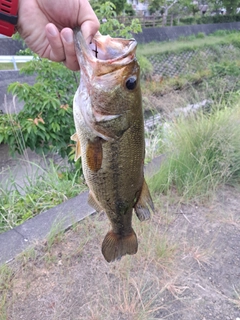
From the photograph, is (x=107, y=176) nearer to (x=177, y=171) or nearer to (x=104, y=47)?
(x=104, y=47)

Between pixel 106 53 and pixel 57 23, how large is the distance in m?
0.45

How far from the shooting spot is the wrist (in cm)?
129

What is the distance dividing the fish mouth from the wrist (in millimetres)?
441

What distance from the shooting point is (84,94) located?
3.68 feet

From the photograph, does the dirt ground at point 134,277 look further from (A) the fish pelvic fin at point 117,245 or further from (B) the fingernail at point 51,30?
(B) the fingernail at point 51,30

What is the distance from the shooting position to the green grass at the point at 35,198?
274cm

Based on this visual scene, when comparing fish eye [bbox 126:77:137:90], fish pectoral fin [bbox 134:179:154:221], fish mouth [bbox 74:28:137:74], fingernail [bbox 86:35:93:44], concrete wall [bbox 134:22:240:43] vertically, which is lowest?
concrete wall [bbox 134:22:240:43]

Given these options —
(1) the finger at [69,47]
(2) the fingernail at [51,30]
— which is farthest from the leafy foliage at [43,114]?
(2) the fingernail at [51,30]

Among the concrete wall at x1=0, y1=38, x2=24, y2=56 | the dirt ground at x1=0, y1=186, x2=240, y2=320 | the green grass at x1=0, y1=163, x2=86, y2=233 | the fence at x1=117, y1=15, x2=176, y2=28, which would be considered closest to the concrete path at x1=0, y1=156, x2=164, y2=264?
the dirt ground at x1=0, y1=186, x2=240, y2=320

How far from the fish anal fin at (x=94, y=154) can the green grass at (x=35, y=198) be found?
5.75 ft

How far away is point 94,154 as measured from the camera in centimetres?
116

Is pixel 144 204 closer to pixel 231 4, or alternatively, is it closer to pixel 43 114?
pixel 43 114

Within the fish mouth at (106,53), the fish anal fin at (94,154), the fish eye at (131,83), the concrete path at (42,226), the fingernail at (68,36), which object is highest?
the fingernail at (68,36)

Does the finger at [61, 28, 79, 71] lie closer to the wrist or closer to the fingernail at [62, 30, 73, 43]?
the fingernail at [62, 30, 73, 43]
